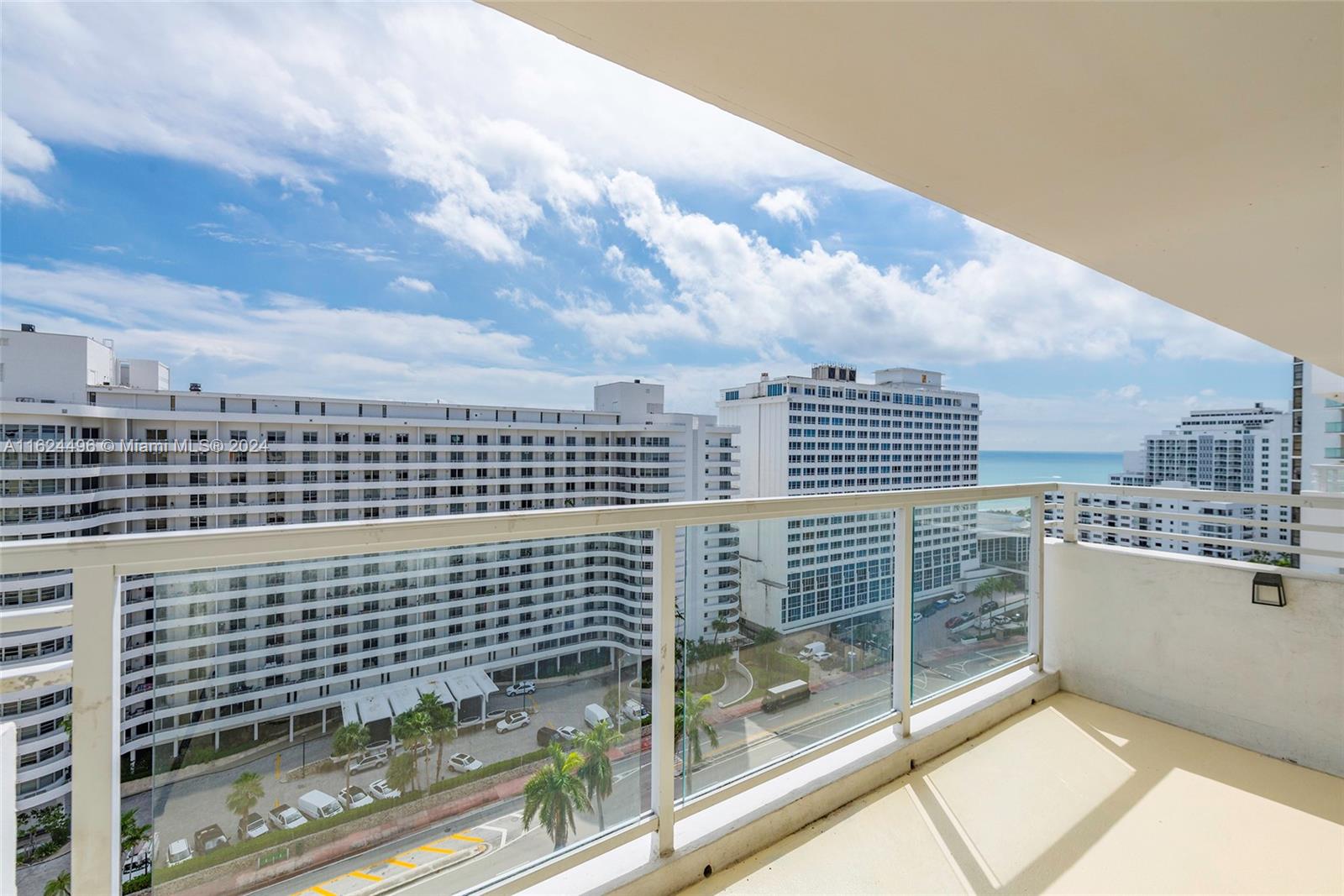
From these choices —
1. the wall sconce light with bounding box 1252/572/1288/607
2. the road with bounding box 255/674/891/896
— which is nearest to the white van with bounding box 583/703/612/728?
the road with bounding box 255/674/891/896

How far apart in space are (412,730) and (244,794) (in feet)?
0.95

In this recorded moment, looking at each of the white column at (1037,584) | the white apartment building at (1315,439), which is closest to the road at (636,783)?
the white column at (1037,584)

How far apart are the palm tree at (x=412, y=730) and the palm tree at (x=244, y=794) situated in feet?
0.77

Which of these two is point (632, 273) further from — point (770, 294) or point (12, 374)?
point (12, 374)

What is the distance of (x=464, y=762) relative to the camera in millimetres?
1221

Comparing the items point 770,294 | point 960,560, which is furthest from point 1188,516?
point 770,294

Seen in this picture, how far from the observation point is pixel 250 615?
1.06 meters

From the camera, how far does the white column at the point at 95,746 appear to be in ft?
2.99

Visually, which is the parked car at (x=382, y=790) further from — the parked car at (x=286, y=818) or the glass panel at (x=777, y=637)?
the glass panel at (x=777, y=637)

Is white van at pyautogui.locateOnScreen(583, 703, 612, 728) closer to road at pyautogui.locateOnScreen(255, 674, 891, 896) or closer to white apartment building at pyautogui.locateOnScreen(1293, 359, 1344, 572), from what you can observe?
road at pyautogui.locateOnScreen(255, 674, 891, 896)

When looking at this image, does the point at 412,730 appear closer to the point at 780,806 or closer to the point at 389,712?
the point at 389,712

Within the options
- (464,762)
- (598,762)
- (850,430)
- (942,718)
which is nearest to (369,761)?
(464,762)

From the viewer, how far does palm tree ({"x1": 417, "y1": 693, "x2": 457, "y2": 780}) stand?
3.94 feet

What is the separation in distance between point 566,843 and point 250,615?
0.90 metres
